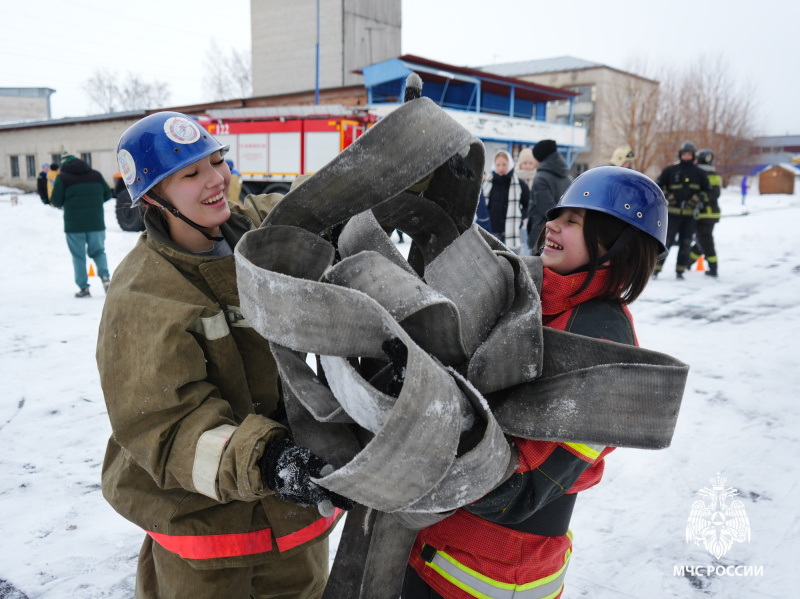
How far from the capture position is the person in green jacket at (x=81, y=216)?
794 centimetres

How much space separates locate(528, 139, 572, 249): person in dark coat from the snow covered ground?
181 centimetres

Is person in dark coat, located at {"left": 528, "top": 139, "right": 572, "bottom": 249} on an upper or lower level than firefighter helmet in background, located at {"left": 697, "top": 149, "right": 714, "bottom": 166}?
lower

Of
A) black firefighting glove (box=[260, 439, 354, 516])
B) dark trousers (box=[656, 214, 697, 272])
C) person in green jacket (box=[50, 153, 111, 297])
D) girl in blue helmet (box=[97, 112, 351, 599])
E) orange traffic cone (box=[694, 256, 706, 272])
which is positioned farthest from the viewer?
orange traffic cone (box=[694, 256, 706, 272])

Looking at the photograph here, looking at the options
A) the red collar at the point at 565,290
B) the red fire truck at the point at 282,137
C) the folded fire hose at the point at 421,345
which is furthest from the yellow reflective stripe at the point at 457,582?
the red fire truck at the point at 282,137

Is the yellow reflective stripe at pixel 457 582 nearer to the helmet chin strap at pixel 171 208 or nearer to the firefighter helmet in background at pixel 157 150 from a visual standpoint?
the helmet chin strap at pixel 171 208

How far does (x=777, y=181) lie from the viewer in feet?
137

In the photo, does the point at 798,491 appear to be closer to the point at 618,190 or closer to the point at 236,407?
the point at 618,190

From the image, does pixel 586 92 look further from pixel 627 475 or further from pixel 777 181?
pixel 627 475

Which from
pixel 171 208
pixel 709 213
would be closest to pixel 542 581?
pixel 171 208

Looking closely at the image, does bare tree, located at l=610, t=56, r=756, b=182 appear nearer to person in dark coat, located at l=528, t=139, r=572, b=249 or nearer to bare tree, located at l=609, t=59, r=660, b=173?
bare tree, located at l=609, t=59, r=660, b=173

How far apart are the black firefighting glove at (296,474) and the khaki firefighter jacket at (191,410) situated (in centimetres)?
3

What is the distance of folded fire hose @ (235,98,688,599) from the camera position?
3.47 ft

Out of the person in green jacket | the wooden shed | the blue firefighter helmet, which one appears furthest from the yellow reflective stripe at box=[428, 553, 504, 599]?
the wooden shed

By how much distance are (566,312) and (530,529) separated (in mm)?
622
